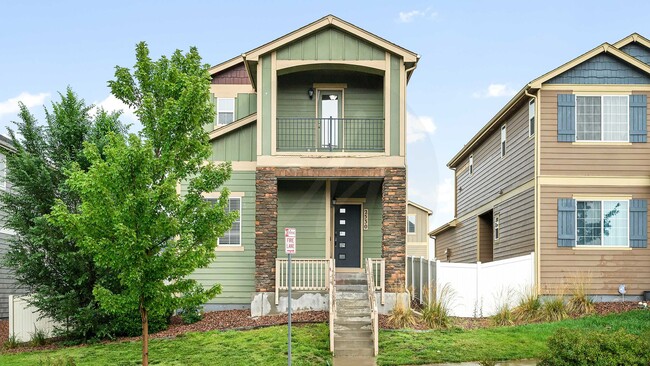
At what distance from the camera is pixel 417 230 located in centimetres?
5106

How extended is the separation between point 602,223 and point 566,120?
341 cm

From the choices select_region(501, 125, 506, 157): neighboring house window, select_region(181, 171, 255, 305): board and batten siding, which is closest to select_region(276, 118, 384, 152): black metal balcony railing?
select_region(181, 171, 255, 305): board and batten siding

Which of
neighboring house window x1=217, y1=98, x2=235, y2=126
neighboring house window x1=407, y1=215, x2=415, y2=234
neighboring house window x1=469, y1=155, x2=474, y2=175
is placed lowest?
neighboring house window x1=407, y1=215, x2=415, y2=234

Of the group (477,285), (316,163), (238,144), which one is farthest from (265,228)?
(477,285)

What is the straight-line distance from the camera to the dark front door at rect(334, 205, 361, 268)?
24438 millimetres

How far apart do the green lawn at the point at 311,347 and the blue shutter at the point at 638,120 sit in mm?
6348

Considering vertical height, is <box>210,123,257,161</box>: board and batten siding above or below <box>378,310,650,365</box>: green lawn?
above

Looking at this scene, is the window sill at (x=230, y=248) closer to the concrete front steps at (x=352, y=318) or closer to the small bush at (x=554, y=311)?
the concrete front steps at (x=352, y=318)

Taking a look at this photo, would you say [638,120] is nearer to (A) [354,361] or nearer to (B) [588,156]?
(B) [588,156]

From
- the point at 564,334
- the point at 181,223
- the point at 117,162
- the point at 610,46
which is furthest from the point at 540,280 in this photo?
the point at 117,162

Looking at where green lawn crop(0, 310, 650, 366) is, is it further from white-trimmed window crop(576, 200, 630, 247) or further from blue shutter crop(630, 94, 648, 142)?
blue shutter crop(630, 94, 648, 142)

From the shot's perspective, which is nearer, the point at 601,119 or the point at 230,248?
the point at 601,119

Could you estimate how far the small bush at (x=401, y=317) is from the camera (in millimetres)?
19922

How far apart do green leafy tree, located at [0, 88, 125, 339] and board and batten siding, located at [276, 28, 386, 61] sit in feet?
18.9
